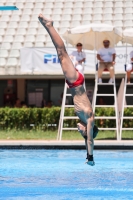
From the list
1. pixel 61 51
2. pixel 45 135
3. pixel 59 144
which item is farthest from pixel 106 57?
pixel 61 51

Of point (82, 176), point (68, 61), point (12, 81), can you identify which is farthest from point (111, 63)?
point (12, 81)

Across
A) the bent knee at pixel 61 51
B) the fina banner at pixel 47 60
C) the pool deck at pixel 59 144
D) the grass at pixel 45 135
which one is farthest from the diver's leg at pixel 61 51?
the fina banner at pixel 47 60

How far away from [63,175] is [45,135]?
6.59m

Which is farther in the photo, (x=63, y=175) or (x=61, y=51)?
(x=63, y=175)

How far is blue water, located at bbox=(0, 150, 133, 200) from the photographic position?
808 centimetres

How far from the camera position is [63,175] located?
10.2 m

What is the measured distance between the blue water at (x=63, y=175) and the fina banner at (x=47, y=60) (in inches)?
A: 285

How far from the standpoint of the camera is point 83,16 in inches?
1039

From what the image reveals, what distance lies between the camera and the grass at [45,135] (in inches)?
630

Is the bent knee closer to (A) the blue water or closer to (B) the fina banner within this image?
(A) the blue water

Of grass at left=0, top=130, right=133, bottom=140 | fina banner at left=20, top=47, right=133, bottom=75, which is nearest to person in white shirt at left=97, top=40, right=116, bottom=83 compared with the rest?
grass at left=0, top=130, right=133, bottom=140

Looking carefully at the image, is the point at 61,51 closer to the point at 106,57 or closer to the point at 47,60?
the point at 106,57

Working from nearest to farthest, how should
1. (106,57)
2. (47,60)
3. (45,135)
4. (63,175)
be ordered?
(63,175) < (106,57) < (45,135) < (47,60)

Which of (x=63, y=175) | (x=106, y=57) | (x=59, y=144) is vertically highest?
(x=106, y=57)
